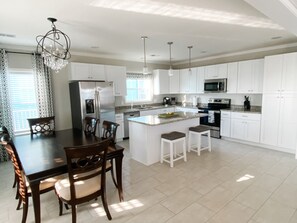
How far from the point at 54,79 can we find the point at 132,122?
8.01ft

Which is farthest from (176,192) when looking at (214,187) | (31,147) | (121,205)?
(31,147)

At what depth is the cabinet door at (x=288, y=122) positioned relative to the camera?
3.98m

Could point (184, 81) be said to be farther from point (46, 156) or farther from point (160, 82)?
point (46, 156)

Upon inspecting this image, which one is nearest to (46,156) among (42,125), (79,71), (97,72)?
(42,125)

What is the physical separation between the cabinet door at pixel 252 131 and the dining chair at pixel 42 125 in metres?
4.73

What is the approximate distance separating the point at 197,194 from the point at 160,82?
15.2 ft

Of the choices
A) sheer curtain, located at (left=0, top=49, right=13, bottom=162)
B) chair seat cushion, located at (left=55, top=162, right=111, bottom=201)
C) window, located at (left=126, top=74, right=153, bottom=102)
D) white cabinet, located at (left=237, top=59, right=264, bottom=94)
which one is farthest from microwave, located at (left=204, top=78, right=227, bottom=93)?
sheer curtain, located at (left=0, top=49, right=13, bottom=162)

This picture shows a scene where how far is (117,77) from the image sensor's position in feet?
17.8

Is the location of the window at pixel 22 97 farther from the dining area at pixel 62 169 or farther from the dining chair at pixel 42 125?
the dining area at pixel 62 169

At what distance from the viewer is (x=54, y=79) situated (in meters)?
4.58

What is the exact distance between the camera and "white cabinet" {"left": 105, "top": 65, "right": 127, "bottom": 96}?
526cm

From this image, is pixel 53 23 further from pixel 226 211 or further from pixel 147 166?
pixel 226 211

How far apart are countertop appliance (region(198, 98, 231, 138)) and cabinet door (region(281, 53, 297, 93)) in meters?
1.73

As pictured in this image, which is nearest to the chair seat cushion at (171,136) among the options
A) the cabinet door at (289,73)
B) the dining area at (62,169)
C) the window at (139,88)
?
the dining area at (62,169)
